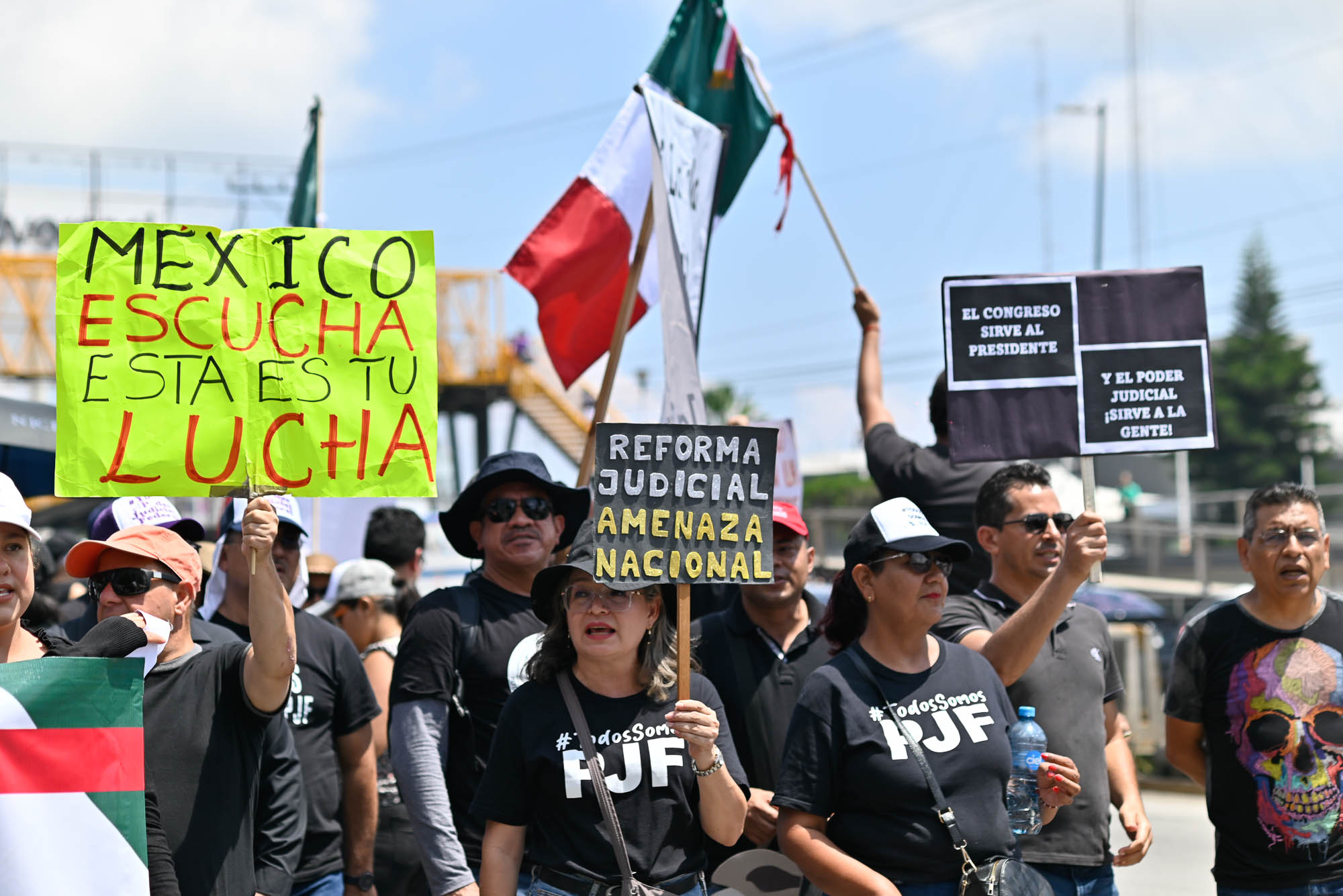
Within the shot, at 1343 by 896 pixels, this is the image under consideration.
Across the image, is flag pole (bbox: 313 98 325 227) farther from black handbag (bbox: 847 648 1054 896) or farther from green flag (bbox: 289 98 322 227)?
black handbag (bbox: 847 648 1054 896)

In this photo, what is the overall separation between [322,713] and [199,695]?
141cm

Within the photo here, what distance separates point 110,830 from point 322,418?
1.32 metres

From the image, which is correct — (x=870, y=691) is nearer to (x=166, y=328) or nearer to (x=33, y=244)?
(x=166, y=328)

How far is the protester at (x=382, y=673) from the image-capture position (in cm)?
589

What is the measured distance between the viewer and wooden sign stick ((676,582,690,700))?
3877 mm

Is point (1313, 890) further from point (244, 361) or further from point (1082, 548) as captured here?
point (244, 361)

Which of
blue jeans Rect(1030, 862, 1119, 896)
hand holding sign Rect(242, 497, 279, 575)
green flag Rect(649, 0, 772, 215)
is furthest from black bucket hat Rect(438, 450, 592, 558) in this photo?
green flag Rect(649, 0, 772, 215)

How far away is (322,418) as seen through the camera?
14.3ft

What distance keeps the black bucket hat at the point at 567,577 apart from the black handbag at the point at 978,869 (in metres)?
0.77

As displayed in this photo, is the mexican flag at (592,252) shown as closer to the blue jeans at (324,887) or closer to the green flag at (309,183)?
the blue jeans at (324,887)

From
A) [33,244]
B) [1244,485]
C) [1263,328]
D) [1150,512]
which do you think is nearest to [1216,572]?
[1150,512]

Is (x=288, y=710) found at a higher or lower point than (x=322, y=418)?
lower

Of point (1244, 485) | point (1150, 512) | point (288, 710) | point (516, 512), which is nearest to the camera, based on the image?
point (516, 512)

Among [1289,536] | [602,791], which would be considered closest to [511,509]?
[602,791]
